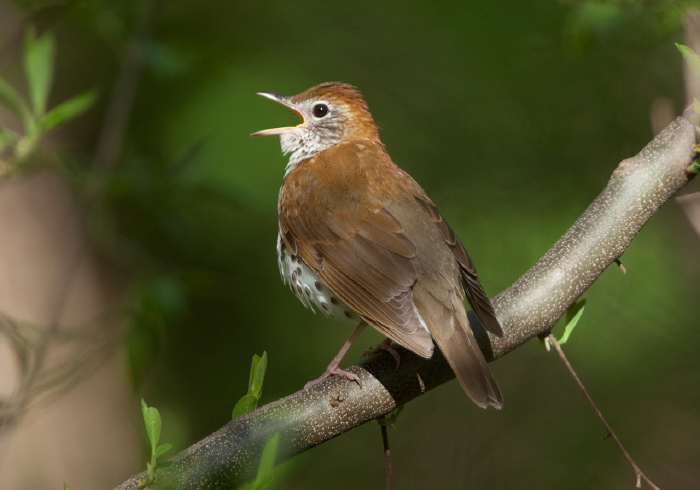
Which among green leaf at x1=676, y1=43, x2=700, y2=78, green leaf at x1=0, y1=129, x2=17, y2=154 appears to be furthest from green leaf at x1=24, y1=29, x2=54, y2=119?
green leaf at x1=676, y1=43, x2=700, y2=78

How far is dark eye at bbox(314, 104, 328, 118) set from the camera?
4.60m

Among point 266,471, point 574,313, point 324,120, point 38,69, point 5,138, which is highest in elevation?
point 38,69

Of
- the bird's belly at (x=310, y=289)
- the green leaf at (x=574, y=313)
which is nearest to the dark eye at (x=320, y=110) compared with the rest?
the bird's belly at (x=310, y=289)

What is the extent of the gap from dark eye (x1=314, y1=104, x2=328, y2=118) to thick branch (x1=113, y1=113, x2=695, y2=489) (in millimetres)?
1763

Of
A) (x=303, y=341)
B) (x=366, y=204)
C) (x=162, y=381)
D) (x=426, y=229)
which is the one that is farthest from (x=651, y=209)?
Result: (x=162, y=381)

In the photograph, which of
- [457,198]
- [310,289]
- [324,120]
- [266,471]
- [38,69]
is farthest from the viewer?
[457,198]

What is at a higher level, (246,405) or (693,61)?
(693,61)

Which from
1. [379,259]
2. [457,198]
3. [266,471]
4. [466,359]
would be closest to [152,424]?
[266,471]

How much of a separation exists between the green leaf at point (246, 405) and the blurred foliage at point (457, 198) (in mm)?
2343

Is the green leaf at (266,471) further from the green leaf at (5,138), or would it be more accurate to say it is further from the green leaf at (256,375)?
the green leaf at (5,138)

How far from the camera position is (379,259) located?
3578 millimetres

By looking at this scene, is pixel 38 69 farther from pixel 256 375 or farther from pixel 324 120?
pixel 256 375

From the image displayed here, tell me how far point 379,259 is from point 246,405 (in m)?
1.08

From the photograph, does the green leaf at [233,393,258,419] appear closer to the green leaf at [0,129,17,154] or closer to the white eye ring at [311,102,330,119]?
the green leaf at [0,129,17,154]
